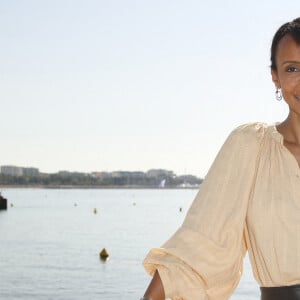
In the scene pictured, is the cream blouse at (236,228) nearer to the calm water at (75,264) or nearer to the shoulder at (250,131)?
the shoulder at (250,131)

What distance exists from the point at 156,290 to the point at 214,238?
25 cm

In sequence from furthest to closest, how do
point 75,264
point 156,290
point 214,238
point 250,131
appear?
point 75,264 → point 250,131 → point 214,238 → point 156,290

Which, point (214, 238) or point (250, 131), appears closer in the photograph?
point (214, 238)

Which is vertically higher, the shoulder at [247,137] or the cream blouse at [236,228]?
the shoulder at [247,137]

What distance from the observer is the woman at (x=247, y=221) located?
223 cm

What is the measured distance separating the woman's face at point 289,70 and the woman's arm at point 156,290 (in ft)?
2.13

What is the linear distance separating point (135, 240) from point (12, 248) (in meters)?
11.3

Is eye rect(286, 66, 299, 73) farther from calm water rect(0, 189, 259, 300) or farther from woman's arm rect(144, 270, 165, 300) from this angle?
calm water rect(0, 189, 259, 300)

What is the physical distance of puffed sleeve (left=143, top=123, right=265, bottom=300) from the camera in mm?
2229

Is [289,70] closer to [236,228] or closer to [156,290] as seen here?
[236,228]

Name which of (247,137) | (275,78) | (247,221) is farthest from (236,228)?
(275,78)

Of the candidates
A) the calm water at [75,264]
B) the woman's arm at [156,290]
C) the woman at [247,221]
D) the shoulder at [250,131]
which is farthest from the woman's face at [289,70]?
the calm water at [75,264]

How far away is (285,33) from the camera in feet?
7.50

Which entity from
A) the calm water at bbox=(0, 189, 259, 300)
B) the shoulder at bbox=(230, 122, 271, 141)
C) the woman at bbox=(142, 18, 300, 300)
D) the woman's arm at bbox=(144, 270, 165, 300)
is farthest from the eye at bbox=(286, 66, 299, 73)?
the calm water at bbox=(0, 189, 259, 300)
